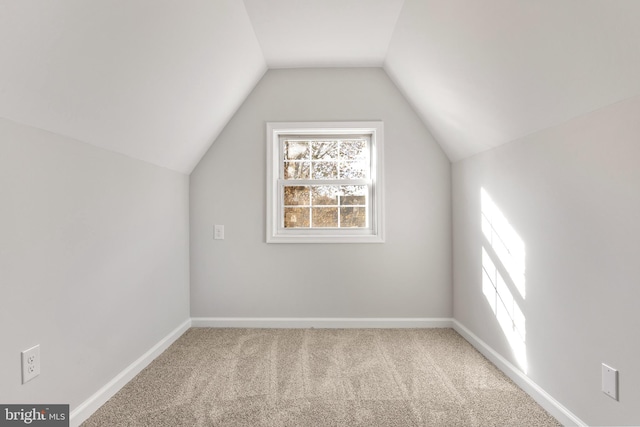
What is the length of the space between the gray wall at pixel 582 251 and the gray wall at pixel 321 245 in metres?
0.88

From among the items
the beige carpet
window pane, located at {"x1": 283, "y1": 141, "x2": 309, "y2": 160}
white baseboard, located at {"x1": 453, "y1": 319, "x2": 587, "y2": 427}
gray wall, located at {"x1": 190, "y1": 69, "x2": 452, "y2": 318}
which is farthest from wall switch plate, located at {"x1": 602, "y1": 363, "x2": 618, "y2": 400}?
window pane, located at {"x1": 283, "y1": 141, "x2": 309, "y2": 160}

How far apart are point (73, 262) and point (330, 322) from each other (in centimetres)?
202

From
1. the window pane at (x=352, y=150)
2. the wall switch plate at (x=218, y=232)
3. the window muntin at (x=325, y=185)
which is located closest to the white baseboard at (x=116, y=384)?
the wall switch plate at (x=218, y=232)

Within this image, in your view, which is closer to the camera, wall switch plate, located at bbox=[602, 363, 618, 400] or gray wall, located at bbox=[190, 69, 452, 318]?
wall switch plate, located at bbox=[602, 363, 618, 400]

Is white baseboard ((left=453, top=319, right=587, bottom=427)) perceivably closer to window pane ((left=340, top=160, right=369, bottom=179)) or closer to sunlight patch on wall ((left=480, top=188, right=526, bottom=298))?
sunlight patch on wall ((left=480, top=188, right=526, bottom=298))

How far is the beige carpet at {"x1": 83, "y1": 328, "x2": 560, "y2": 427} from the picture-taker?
1.67 metres

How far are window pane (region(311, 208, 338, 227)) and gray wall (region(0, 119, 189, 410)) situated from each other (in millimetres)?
1345

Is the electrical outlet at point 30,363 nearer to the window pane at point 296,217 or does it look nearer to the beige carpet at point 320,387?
the beige carpet at point 320,387

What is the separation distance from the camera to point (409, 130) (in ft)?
9.82

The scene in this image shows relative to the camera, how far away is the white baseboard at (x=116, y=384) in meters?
1.62

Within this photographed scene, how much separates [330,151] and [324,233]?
0.78m

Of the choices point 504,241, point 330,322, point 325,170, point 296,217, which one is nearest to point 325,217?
point 296,217

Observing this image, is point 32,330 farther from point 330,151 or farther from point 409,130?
point 409,130

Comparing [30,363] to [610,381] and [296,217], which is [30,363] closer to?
[296,217]
